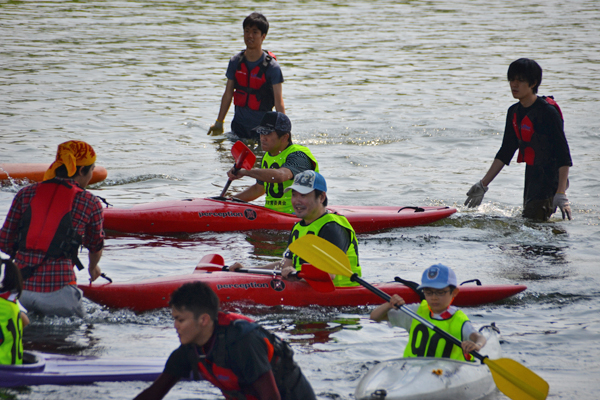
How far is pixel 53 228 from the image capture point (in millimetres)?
3967

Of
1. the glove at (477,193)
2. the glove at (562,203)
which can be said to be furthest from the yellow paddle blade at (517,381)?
the glove at (477,193)

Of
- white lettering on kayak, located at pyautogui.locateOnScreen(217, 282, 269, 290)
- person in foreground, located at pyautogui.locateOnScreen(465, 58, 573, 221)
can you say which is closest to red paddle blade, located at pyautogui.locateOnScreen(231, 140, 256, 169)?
white lettering on kayak, located at pyautogui.locateOnScreen(217, 282, 269, 290)

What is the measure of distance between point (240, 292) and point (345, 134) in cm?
720

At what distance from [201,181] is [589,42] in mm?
14158

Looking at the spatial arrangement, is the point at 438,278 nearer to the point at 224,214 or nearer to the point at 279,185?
the point at 279,185

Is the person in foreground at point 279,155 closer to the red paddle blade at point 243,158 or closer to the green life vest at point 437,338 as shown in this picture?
the red paddle blade at point 243,158

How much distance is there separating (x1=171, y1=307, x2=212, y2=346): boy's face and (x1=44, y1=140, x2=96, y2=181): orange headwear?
162cm

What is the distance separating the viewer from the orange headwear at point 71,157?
13.0 ft

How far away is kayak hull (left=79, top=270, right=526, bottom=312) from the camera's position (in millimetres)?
4738

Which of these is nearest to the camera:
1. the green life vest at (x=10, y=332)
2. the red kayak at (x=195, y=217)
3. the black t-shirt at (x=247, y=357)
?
the black t-shirt at (x=247, y=357)

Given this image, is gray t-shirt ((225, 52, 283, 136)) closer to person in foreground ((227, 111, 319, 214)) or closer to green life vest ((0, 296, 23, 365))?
person in foreground ((227, 111, 319, 214))

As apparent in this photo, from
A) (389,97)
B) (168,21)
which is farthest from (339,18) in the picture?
(389,97)

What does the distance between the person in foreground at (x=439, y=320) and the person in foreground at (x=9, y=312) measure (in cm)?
176

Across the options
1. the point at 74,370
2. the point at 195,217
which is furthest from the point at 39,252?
the point at 195,217
